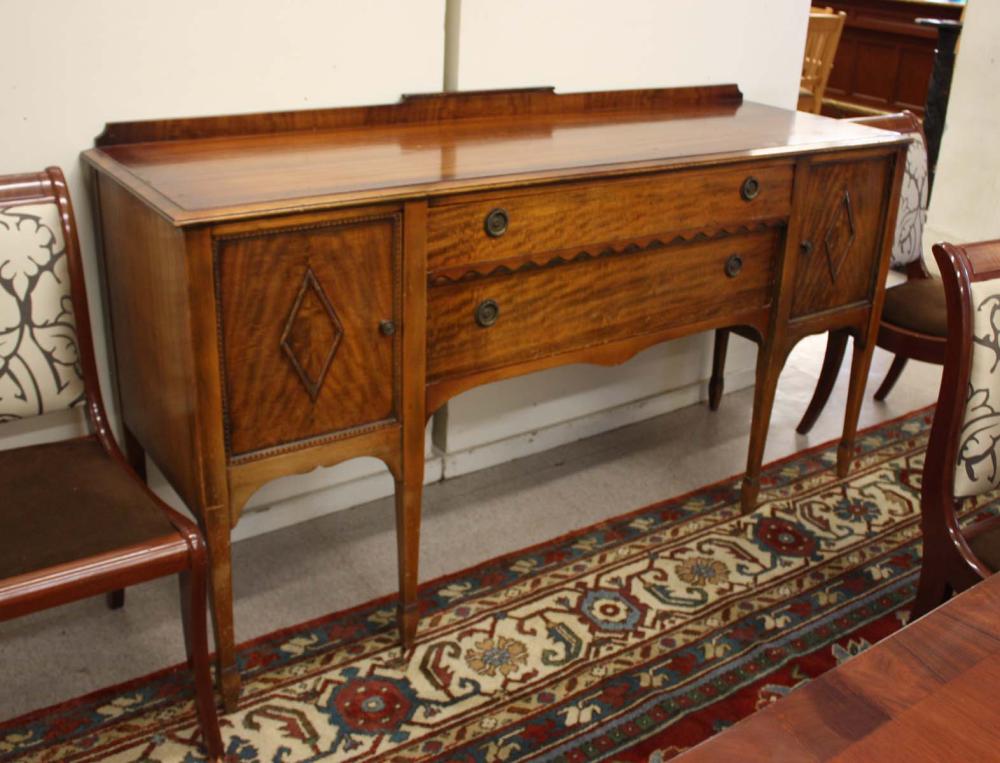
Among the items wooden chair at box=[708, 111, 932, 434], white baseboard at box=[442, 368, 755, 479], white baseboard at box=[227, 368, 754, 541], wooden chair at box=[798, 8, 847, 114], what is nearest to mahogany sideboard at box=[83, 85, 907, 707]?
wooden chair at box=[708, 111, 932, 434]

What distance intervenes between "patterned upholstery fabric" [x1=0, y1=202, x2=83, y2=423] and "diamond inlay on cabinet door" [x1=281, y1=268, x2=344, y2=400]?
43cm

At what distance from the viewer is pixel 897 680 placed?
97 cm

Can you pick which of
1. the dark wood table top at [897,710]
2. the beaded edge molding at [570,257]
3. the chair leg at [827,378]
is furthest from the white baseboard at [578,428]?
the dark wood table top at [897,710]

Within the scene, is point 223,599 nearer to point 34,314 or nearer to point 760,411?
point 34,314

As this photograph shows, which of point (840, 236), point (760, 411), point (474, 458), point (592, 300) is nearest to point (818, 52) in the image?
point (840, 236)

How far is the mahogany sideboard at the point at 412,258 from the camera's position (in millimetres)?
1724

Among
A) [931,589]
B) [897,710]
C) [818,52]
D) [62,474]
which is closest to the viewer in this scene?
[897,710]

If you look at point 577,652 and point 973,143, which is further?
point 973,143

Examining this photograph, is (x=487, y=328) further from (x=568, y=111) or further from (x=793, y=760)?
(x=793, y=760)

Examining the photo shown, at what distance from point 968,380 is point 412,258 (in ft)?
3.00

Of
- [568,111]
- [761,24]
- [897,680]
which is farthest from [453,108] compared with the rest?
[897,680]

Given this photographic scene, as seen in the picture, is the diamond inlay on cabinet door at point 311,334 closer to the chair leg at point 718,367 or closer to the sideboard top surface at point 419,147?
the sideboard top surface at point 419,147

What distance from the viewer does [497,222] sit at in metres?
1.92

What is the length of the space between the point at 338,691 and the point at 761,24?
6.93 ft
